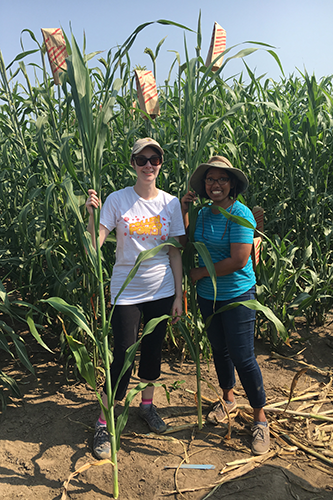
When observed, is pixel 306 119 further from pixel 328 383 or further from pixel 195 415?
pixel 195 415

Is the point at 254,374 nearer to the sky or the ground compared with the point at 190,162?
nearer to the ground

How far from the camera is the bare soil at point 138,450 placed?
1.70m

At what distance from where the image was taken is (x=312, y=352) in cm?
288

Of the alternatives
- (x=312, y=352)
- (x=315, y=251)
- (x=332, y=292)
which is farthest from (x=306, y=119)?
(x=312, y=352)

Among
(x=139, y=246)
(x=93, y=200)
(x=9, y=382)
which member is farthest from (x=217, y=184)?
(x=9, y=382)

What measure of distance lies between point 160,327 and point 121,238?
530 millimetres

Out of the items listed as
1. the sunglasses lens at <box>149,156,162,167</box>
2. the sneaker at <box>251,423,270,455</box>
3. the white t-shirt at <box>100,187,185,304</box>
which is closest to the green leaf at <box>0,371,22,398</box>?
the white t-shirt at <box>100,187,185,304</box>

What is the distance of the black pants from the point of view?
1848 millimetres

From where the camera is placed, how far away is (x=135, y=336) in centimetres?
189

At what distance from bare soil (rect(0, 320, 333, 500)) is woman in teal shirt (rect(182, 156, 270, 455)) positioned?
190 mm

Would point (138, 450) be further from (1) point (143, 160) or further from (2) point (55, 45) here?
(2) point (55, 45)

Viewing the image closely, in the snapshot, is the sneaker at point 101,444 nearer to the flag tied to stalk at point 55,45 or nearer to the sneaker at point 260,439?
the sneaker at point 260,439

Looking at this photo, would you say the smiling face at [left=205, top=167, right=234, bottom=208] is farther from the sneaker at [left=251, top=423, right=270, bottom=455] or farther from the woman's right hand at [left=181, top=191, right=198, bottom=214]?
the sneaker at [left=251, top=423, right=270, bottom=455]

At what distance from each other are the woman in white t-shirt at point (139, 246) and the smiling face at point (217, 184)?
19 centimetres
